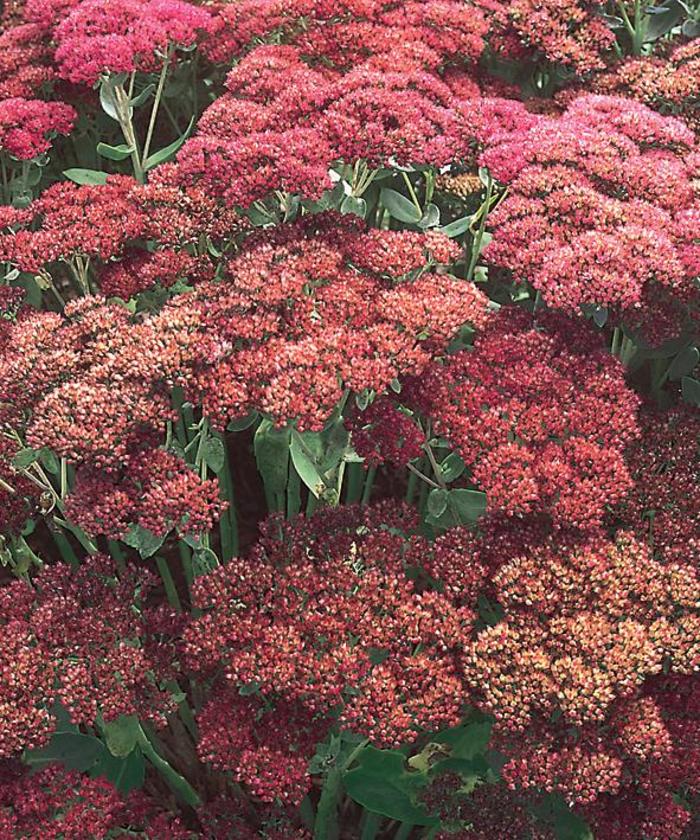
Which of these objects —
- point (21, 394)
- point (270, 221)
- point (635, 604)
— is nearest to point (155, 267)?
point (270, 221)

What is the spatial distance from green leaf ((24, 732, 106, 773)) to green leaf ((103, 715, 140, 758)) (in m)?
0.21

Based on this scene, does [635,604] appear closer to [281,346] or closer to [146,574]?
[281,346]

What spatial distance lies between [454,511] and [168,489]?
3.01ft

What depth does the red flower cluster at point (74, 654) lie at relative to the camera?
2.42 metres

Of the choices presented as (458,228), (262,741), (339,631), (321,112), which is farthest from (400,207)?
(262,741)

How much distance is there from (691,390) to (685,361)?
0.12 metres

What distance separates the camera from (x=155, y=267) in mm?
3146

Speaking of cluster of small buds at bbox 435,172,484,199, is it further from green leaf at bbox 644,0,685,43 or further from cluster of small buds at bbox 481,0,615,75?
green leaf at bbox 644,0,685,43

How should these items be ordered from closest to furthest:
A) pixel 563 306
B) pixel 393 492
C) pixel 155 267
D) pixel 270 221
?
pixel 563 306 → pixel 155 267 → pixel 270 221 → pixel 393 492

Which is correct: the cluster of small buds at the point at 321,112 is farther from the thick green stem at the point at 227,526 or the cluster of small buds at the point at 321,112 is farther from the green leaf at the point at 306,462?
the thick green stem at the point at 227,526

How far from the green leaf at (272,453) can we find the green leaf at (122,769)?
0.96 metres

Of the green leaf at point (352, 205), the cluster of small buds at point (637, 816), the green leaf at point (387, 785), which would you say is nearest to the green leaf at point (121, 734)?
the green leaf at point (387, 785)

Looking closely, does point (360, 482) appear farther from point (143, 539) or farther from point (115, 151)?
point (115, 151)

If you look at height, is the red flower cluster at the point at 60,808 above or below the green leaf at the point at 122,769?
above
